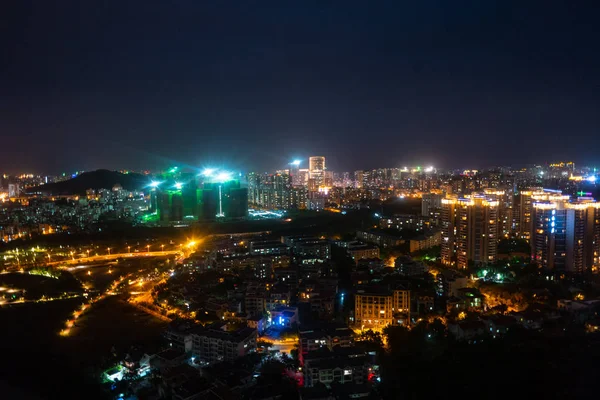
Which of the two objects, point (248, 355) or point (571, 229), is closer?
point (248, 355)

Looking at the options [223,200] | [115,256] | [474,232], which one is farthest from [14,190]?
[474,232]

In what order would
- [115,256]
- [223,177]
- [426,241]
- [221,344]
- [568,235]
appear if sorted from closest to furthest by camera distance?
[221,344]
[568,235]
[426,241]
[115,256]
[223,177]

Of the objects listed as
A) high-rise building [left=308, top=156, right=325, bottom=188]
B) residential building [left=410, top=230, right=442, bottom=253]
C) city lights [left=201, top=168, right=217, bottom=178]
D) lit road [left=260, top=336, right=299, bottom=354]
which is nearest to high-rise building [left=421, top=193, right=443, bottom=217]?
residential building [left=410, top=230, right=442, bottom=253]

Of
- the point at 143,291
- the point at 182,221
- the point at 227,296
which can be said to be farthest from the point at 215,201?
the point at 227,296

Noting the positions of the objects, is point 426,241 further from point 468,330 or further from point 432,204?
point 468,330

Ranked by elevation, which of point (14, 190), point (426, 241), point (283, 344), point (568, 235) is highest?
point (14, 190)

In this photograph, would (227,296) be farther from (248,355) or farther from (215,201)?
(215,201)
